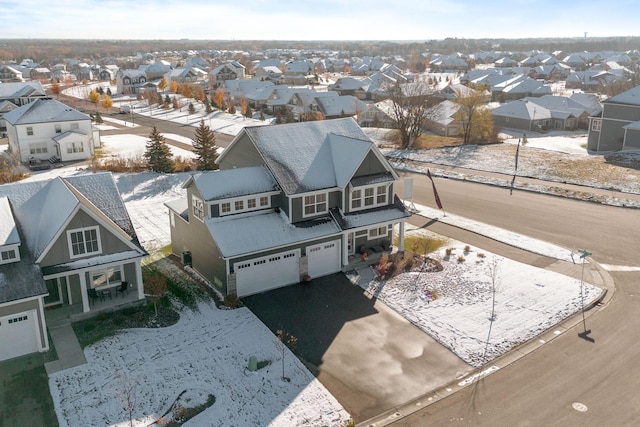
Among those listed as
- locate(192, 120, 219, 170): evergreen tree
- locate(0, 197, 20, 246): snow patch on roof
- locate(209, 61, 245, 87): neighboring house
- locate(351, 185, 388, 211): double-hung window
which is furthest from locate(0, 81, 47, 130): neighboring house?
locate(351, 185, 388, 211): double-hung window

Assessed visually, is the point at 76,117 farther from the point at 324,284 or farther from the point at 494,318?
the point at 494,318

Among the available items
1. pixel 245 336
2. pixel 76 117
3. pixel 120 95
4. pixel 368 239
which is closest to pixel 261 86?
pixel 120 95

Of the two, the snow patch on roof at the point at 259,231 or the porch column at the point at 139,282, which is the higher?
the snow patch on roof at the point at 259,231

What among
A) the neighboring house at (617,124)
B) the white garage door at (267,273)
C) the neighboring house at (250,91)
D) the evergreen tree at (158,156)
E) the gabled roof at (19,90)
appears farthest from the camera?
the neighboring house at (250,91)

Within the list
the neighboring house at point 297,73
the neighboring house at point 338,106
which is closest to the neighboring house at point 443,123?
the neighboring house at point 338,106

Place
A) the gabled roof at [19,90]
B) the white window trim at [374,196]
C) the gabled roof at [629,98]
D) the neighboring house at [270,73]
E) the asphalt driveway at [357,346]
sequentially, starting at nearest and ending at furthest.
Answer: the asphalt driveway at [357,346] → the white window trim at [374,196] → the gabled roof at [629,98] → the gabled roof at [19,90] → the neighboring house at [270,73]

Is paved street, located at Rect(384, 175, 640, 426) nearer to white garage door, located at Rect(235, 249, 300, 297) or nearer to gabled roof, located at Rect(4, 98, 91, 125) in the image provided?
white garage door, located at Rect(235, 249, 300, 297)

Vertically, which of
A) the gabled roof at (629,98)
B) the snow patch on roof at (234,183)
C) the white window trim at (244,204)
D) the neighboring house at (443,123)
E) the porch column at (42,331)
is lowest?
the porch column at (42,331)

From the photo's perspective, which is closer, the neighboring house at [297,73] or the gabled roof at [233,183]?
the gabled roof at [233,183]

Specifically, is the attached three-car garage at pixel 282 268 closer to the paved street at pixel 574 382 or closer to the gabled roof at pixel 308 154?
the gabled roof at pixel 308 154
